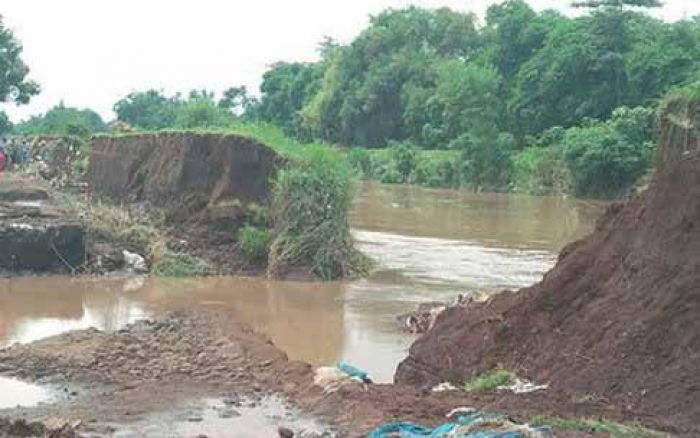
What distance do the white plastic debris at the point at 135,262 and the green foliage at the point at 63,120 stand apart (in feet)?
68.5

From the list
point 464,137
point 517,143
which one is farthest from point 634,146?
point 517,143

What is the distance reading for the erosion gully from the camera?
14.1 metres

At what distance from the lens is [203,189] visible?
75.9 ft

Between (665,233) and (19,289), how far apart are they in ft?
43.0

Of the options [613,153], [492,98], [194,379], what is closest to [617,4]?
[492,98]

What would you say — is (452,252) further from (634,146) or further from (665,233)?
(634,146)

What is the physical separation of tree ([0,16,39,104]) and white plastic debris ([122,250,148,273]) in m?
33.5

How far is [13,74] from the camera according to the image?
5188 cm

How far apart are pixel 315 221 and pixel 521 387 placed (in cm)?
1159

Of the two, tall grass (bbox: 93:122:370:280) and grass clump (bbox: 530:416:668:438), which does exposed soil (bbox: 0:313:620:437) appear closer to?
grass clump (bbox: 530:416:668:438)

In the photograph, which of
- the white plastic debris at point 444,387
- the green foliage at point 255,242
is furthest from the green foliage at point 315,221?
the white plastic debris at point 444,387

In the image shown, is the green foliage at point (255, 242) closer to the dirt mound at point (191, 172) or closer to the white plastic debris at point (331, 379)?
the dirt mound at point (191, 172)

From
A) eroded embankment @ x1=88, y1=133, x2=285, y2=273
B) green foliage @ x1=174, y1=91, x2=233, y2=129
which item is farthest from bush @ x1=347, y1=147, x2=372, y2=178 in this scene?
eroded embankment @ x1=88, y1=133, x2=285, y2=273

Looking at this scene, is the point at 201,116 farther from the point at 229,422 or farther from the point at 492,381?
the point at 492,381
